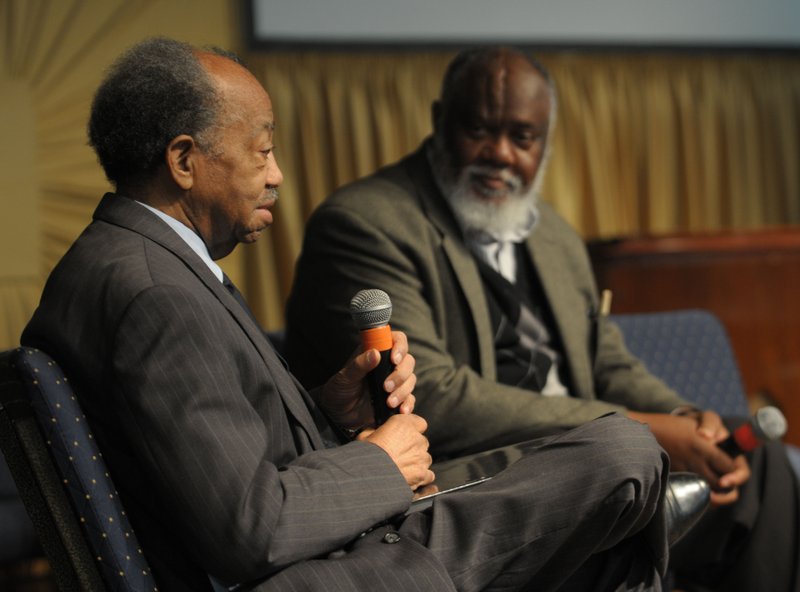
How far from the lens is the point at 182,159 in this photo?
1.64 meters

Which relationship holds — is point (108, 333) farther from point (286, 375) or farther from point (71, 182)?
point (71, 182)

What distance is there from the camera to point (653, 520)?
5.41ft

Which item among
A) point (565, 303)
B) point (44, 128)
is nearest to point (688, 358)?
point (565, 303)

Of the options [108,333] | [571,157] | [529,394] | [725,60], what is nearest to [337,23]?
[571,157]

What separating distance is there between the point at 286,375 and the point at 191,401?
0.28 meters

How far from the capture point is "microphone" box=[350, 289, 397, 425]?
1.67m

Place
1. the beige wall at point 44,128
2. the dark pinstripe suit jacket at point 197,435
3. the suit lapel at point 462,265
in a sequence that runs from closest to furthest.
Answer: the dark pinstripe suit jacket at point 197,435 < the suit lapel at point 462,265 < the beige wall at point 44,128

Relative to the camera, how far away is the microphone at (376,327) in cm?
167

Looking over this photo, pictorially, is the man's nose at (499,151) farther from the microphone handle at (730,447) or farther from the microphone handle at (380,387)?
the microphone handle at (380,387)

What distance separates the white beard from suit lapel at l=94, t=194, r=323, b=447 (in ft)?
3.87

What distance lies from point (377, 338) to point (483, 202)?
1.12 meters

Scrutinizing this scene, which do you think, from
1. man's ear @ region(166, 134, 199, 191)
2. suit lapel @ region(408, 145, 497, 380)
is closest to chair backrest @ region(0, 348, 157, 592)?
man's ear @ region(166, 134, 199, 191)

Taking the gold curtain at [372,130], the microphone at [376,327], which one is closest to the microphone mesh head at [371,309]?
the microphone at [376,327]

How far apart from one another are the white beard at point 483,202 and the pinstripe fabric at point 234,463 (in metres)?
1.13
